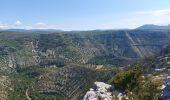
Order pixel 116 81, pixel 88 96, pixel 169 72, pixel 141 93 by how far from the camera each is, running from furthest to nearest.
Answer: pixel 169 72 < pixel 116 81 < pixel 88 96 < pixel 141 93

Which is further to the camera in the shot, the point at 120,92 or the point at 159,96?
the point at 120,92

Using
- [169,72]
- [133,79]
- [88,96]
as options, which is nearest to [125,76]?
[133,79]

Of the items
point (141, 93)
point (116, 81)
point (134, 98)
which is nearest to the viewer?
point (134, 98)

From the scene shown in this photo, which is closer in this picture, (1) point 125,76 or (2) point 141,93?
(2) point 141,93

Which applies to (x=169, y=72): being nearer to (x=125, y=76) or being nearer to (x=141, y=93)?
(x=125, y=76)

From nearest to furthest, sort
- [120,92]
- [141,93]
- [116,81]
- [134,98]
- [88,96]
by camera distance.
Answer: [134,98] → [141,93] → [88,96] → [120,92] → [116,81]

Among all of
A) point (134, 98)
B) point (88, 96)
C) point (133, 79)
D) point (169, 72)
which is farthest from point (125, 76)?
point (169, 72)

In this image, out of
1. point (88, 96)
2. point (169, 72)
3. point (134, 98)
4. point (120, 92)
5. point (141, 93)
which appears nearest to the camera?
point (134, 98)

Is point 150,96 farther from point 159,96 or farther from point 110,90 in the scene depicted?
point 110,90
